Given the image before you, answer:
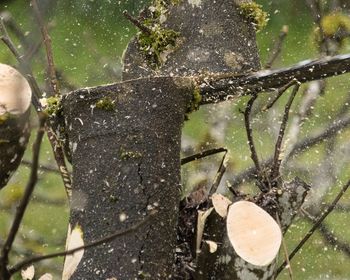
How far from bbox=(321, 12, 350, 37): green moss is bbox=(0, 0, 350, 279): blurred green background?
→ 12 centimetres

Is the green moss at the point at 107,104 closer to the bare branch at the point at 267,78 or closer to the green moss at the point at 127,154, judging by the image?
the green moss at the point at 127,154

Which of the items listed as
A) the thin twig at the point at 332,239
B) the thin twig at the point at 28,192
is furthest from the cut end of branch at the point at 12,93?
the thin twig at the point at 332,239

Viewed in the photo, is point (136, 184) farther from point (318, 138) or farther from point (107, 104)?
point (318, 138)

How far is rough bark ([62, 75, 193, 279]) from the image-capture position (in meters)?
1.13

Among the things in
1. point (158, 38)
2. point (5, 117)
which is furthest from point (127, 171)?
point (158, 38)

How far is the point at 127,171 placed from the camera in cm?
118

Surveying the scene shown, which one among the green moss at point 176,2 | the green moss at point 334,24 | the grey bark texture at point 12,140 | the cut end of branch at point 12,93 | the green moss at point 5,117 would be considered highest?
the cut end of branch at point 12,93

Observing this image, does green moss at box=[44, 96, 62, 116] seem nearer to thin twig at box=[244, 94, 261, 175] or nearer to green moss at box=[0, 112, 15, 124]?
green moss at box=[0, 112, 15, 124]

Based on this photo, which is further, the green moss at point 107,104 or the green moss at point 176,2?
the green moss at point 176,2

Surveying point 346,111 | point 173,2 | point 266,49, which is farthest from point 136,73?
point 346,111

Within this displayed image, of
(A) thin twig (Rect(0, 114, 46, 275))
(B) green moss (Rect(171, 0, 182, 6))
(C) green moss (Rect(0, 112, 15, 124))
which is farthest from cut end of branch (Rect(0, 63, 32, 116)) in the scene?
(B) green moss (Rect(171, 0, 182, 6))

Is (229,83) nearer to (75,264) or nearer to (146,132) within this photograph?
(146,132)

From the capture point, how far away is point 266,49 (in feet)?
10.6

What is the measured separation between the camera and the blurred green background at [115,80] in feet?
10.1
